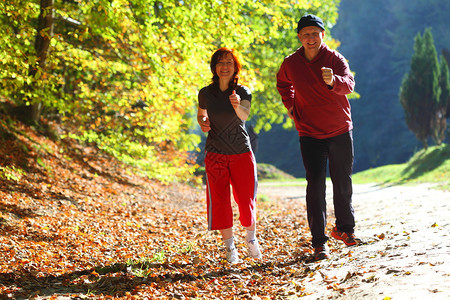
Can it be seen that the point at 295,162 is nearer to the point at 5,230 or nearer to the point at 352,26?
the point at 352,26

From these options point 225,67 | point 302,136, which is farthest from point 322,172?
point 225,67

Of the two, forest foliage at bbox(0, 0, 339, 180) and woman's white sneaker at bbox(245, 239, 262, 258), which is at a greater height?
forest foliage at bbox(0, 0, 339, 180)

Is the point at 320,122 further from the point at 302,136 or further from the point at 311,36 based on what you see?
the point at 311,36

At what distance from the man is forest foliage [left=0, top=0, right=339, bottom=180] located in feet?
10.6

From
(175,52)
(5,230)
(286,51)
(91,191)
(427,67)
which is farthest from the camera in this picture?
(427,67)

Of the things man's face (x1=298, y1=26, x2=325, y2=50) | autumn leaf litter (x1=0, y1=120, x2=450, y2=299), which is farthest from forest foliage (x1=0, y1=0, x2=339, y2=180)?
man's face (x1=298, y1=26, x2=325, y2=50)

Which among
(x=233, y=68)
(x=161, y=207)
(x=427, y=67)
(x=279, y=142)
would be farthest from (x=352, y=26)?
(x=233, y=68)

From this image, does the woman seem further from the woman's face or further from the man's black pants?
the man's black pants

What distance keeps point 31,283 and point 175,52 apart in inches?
237

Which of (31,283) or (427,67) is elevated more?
(427,67)

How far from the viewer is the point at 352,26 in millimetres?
69562

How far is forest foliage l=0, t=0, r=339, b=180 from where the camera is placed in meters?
7.17

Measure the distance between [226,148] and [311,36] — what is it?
4.86 ft

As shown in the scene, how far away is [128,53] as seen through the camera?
11805 millimetres
